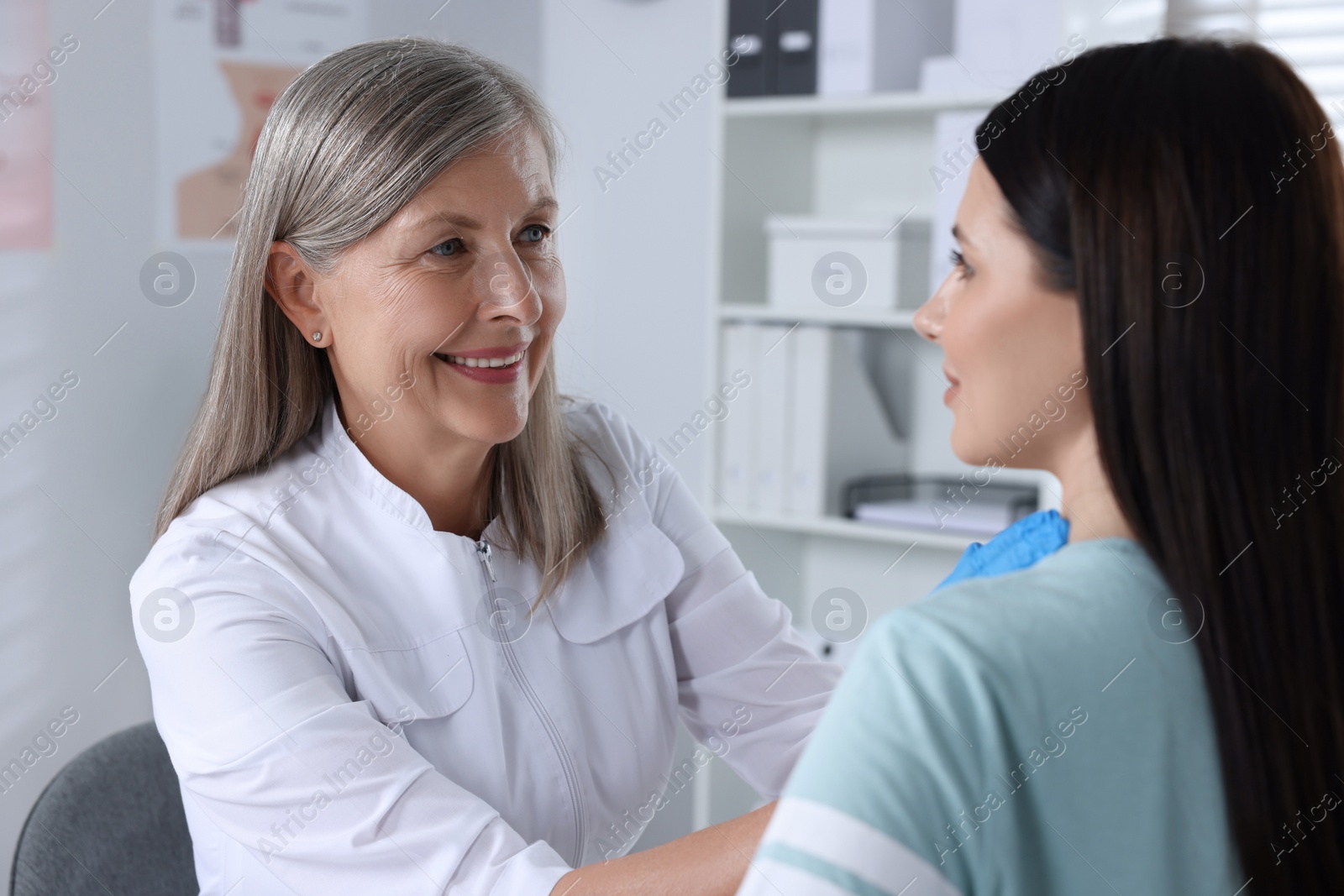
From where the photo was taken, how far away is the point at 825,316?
2430mm

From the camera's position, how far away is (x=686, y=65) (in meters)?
2.95

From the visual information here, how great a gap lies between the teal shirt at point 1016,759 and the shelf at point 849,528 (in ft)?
5.40

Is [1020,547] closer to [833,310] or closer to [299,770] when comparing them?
[299,770]

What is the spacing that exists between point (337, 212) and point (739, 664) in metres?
0.71

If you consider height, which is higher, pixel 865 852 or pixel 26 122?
pixel 26 122

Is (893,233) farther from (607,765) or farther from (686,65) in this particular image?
(607,765)

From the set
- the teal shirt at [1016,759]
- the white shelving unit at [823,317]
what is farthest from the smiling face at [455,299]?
the white shelving unit at [823,317]

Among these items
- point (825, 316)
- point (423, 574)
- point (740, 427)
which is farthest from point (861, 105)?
point (423, 574)

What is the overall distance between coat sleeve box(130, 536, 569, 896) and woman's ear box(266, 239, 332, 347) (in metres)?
0.32

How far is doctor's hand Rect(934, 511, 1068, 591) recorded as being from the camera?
819 millimetres

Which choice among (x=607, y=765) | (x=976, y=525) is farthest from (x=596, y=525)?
(x=976, y=525)

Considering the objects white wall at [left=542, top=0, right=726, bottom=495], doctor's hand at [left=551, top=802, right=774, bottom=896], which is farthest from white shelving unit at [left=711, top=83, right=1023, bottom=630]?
doctor's hand at [left=551, top=802, right=774, bottom=896]

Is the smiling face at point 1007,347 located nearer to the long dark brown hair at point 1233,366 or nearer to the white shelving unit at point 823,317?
the long dark brown hair at point 1233,366

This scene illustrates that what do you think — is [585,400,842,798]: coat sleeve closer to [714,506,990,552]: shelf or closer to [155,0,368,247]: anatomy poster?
[714,506,990,552]: shelf
